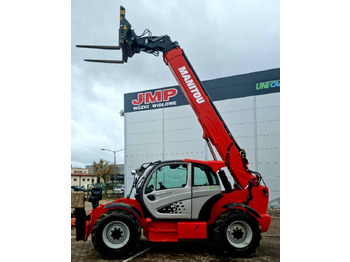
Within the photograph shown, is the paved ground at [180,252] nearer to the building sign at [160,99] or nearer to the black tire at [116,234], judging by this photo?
the black tire at [116,234]

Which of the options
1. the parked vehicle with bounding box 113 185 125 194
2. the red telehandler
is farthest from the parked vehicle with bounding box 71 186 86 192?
the parked vehicle with bounding box 113 185 125 194

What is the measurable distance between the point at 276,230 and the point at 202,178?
73.1 inches

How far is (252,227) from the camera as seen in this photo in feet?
12.1

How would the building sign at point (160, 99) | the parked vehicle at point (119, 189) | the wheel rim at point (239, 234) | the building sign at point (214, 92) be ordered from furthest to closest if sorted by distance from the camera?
the building sign at point (160, 99) < the building sign at point (214, 92) < the parked vehicle at point (119, 189) < the wheel rim at point (239, 234)

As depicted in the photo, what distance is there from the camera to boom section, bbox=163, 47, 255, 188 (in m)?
4.22

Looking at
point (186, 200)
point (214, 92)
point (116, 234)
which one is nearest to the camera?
point (116, 234)

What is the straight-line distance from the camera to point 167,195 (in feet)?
12.5

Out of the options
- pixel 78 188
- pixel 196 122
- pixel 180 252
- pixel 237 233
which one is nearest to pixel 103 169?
pixel 78 188

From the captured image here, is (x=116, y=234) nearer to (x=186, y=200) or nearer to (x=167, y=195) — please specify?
(x=167, y=195)

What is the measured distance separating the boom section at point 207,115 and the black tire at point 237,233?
2.09ft

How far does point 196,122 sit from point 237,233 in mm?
3722

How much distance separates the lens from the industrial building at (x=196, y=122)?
4527mm

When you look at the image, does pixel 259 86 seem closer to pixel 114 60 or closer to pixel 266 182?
pixel 266 182

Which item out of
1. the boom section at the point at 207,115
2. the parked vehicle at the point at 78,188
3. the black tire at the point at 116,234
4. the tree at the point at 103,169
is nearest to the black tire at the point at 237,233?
the boom section at the point at 207,115
